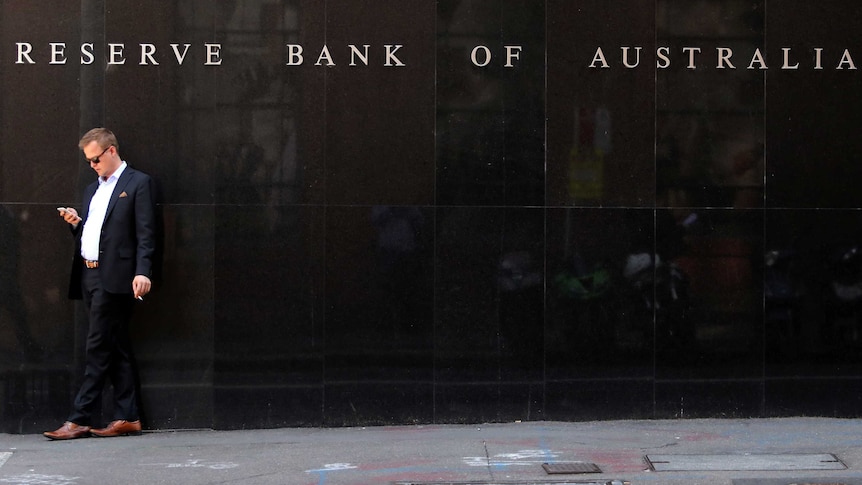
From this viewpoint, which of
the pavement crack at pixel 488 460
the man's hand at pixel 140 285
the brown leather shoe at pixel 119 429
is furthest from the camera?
the brown leather shoe at pixel 119 429

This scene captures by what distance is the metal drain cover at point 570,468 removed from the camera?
6.70 meters

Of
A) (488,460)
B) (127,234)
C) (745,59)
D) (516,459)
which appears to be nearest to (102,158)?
(127,234)

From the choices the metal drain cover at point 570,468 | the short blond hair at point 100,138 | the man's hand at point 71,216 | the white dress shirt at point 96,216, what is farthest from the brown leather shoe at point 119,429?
the metal drain cover at point 570,468

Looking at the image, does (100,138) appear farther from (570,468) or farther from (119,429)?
(570,468)

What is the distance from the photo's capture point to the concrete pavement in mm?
6605

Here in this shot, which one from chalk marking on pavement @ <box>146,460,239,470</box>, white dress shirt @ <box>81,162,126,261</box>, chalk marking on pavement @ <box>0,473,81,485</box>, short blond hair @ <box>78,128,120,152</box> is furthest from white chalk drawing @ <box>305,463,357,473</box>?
short blond hair @ <box>78,128,120,152</box>

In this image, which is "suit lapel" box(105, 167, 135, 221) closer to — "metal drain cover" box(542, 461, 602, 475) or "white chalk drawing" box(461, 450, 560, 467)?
"white chalk drawing" box(461, 450, 560, 467)

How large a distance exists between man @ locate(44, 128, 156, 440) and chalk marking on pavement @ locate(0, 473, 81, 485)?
1.09 m

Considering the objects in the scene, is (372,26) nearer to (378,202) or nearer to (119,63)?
(378,202)

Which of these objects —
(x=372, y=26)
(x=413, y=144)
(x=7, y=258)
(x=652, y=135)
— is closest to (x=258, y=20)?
(x=372, y=26)

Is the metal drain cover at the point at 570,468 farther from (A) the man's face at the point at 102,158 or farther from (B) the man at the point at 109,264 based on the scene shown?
(A) the man's face at the point at 102,158

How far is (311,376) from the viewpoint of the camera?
26.5 feet

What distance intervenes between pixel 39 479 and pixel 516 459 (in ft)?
9.34

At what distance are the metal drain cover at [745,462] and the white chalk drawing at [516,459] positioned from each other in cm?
62
